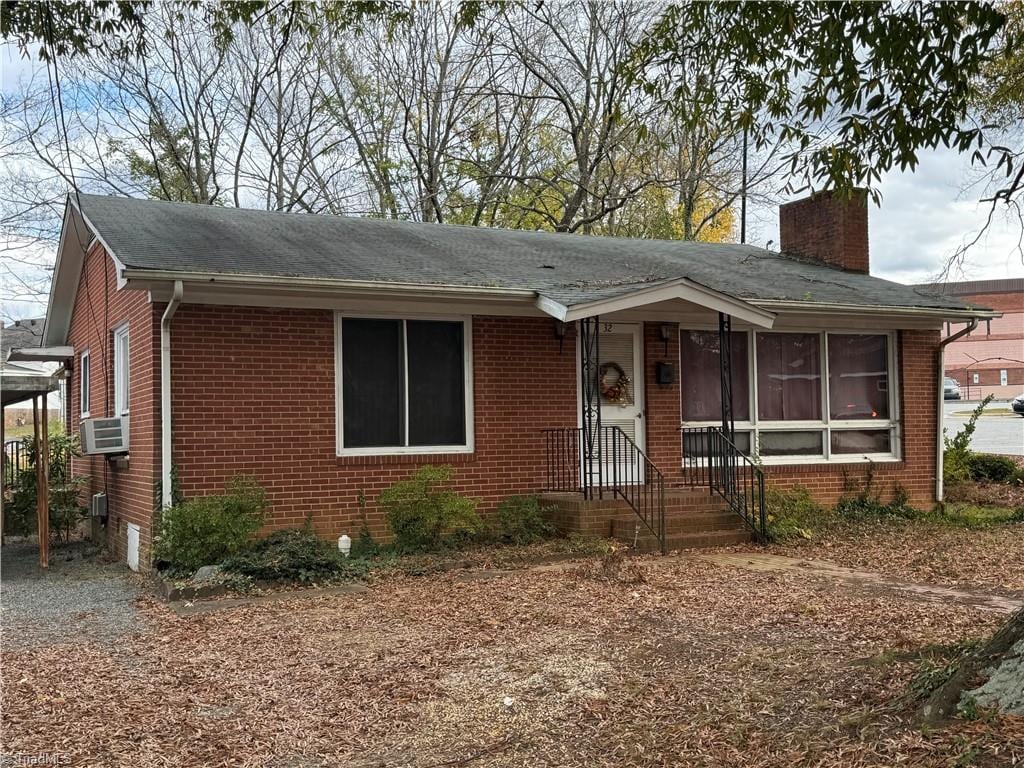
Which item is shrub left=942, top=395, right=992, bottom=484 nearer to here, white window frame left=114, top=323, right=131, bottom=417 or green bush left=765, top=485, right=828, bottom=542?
green bush left=765, top=485, right=828, bottom=542

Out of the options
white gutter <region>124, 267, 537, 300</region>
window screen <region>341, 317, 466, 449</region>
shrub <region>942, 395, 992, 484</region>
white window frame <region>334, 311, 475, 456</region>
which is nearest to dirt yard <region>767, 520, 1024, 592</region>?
shrub <region>942, 395, 992, 484</region>

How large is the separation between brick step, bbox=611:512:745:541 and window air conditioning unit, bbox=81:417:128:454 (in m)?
5.73

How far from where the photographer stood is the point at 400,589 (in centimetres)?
830

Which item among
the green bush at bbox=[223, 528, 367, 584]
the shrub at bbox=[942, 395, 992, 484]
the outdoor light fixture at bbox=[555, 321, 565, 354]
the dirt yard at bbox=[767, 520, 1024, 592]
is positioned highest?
the outdoor light fixture at bbox=[555, 321, 565, 354]

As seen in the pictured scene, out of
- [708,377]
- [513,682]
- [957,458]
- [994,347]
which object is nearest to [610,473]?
[708,377]

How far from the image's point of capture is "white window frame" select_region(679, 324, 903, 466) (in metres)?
12.5

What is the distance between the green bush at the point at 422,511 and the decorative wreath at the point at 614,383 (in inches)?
100

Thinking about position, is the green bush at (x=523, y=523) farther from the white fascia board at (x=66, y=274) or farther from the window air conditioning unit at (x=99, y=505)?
the white fascia board at (x=66, y=274)

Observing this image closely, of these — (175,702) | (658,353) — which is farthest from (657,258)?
(175,702)

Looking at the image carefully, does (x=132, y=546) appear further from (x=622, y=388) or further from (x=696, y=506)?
(x=696, y=506)

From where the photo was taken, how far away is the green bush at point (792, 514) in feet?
35.8

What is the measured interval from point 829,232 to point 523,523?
8094 mm

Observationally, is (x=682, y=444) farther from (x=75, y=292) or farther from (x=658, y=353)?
(x=75, y=292)

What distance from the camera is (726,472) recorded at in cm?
1103
